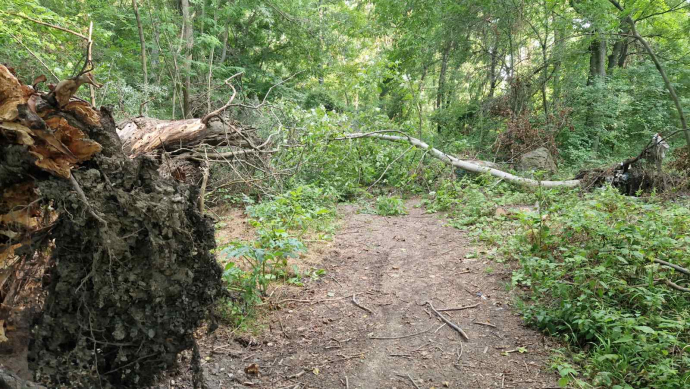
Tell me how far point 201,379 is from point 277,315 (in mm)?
1389

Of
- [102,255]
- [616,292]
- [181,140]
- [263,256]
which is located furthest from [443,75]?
[102,255]

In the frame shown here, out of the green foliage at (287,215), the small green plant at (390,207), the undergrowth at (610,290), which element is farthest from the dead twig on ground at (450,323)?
the small green plant at (390,207)

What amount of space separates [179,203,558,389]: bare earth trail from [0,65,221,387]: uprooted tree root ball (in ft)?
2.52

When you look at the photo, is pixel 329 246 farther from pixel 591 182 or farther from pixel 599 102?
pixel 599 102

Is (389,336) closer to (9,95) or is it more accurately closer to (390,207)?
(9,95)

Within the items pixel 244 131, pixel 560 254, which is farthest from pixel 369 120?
pixel 560 254

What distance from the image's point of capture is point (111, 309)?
194 cm

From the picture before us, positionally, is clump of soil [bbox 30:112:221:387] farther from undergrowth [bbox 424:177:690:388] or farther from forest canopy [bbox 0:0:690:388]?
undergrowth [bbox 424:177:690:388]

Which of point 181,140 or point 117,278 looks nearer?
point 117,278

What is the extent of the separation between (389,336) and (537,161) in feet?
28.0

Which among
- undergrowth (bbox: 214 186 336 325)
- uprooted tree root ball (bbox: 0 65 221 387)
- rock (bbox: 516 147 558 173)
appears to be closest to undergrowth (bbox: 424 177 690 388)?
undergrowth (bbox: 214 186 336 325)

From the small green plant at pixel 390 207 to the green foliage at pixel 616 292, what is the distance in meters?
3.37

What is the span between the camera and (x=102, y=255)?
1879mm

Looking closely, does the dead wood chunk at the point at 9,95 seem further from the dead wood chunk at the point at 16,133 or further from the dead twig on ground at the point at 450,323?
the dead twig on ground at the point at 450,323
